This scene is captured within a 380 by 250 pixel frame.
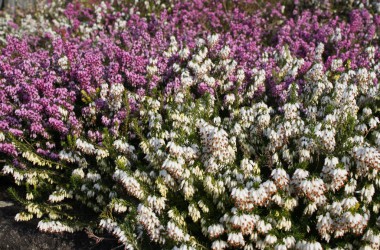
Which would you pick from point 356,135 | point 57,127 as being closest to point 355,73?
point 356,135

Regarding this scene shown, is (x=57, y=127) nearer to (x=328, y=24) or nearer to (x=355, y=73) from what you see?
(x=355, y=73)

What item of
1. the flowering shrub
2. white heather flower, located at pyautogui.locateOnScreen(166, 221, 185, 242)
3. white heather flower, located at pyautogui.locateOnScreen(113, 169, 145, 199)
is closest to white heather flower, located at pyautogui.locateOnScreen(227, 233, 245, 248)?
the flowering shrub

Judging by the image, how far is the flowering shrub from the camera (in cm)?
443

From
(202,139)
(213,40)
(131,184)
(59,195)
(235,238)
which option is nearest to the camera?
(235,238)

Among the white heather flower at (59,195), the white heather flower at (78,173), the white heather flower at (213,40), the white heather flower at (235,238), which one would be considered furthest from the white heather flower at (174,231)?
the white heather flower at (213,40)

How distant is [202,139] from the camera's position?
5109 mm

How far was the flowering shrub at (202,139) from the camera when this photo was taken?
443 centimetres

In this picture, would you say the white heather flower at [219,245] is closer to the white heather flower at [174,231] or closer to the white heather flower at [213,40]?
the white heather flower at [174,231]

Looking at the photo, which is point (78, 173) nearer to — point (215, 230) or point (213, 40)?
point (215, 230)

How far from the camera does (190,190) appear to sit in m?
4.73

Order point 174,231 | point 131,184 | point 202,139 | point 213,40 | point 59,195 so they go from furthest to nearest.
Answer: point 213,40 → point 59,195 → point 202,139 → point 131,184 → point 174,231

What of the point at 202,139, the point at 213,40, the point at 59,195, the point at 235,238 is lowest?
the point at 59,195

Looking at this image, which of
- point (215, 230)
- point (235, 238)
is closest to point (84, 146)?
point (215, 230)

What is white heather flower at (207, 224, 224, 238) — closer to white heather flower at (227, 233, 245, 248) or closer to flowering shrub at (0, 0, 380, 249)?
flowering shrub at (0, 0, 380, 249)
